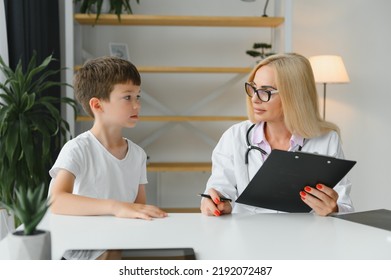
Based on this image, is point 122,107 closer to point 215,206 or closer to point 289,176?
point 215,206

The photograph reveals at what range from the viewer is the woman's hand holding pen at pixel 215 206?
1440 millimetres

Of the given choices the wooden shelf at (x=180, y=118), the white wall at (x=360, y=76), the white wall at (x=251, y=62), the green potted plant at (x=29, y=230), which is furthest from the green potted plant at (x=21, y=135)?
the white wall at (x=360, y=76)

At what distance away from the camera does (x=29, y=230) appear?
817mm

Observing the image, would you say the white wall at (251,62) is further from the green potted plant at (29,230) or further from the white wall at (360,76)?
the green potted plant at (29,230)

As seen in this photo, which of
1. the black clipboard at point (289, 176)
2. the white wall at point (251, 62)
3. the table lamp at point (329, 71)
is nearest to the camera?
the black clipboard at point (289, 176)

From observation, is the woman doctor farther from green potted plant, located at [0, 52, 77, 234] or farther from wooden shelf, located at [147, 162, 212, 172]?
wooden shelf, located at [147, 162, 212, 172]

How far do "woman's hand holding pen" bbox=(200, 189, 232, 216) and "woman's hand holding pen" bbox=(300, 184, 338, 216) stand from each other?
225 mm

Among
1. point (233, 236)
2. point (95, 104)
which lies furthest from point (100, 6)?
point (233, 236)

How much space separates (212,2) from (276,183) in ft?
8.80

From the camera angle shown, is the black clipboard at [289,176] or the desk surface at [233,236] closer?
the desk surface at [233,236]

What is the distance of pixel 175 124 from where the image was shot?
3707 mm

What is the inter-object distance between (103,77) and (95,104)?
0.11 m

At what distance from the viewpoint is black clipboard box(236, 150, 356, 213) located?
1.32m

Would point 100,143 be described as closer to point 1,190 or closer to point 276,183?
point 276,183
